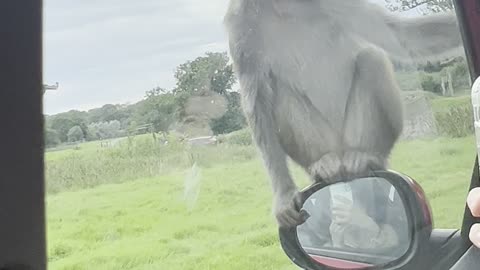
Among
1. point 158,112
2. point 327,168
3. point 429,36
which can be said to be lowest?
point 327,168

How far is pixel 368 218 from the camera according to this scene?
4.85 ft

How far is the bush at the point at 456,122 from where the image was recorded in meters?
1.55

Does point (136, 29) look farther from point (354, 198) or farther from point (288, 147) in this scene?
point (354, 198)

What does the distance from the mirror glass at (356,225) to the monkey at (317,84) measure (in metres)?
0.03

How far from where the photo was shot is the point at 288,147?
1485mm

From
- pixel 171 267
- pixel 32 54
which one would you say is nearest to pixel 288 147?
pixel 171 267

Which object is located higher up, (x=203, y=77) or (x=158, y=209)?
(x=203, y=77)

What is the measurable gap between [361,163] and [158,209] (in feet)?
1.22

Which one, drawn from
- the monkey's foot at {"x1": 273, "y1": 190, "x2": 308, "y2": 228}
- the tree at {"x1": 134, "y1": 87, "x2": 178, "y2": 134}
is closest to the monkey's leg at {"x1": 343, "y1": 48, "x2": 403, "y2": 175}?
the monkey's foot at {"x1": 273, "y1": 190, "x2": 308, "y2": 228}

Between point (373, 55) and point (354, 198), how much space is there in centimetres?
26

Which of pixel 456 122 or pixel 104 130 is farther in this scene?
pixel 456 122

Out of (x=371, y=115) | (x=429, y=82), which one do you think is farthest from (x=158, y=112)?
(x=429, y=82)

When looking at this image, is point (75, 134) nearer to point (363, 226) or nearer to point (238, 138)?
point (238, 138)

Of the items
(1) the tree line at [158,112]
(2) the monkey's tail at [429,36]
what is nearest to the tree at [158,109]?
(1) the tree line at [158,112]
